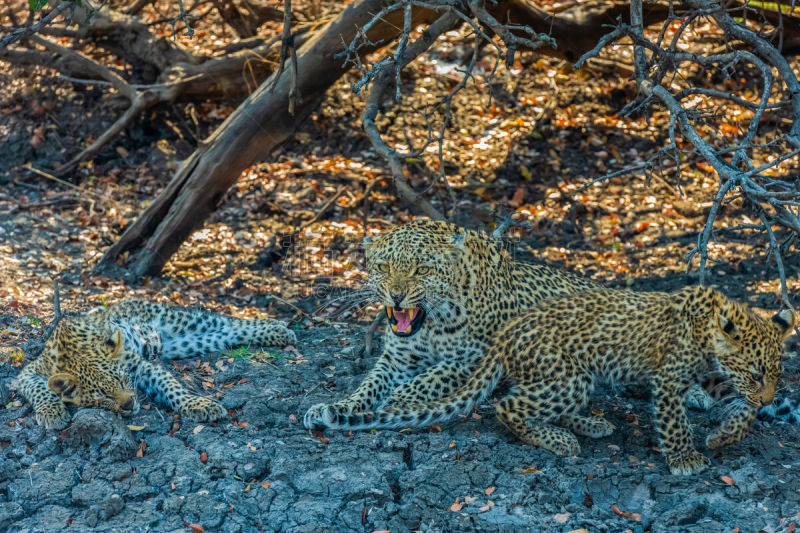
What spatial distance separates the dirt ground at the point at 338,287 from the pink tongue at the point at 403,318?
781 millimetres

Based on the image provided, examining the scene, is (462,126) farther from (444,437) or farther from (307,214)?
(444,437)

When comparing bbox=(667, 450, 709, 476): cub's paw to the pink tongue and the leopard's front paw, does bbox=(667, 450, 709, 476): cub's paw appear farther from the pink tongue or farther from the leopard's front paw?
the leopard's front paw

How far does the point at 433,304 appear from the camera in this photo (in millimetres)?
6492

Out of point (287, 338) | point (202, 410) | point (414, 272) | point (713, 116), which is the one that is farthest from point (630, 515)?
point (287, 338)

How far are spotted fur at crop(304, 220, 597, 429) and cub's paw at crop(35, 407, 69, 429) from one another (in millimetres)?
1601

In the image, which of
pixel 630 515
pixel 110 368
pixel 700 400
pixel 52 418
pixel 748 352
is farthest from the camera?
pixel 700 400

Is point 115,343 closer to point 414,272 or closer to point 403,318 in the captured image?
point 403,318

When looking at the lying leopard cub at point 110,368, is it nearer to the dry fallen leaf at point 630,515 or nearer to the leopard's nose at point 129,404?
the leopard's nose at point 129,404

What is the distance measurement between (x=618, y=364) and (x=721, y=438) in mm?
811

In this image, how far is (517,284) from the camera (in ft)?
23.2

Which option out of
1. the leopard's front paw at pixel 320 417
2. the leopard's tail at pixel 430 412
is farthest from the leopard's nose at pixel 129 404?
the leopard's tail at pixel 430 412

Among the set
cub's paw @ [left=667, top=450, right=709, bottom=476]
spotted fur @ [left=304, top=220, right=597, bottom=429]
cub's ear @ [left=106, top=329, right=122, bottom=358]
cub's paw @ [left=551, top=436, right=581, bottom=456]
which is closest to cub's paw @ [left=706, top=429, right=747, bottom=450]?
cub's paw @ [left=667, top=450, right=709, bottom=476]

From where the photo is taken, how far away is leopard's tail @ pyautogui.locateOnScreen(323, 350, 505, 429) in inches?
239

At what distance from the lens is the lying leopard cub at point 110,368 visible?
604cm
